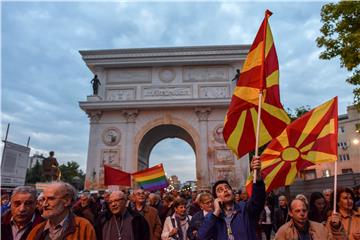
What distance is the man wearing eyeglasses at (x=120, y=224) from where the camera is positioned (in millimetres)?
4383

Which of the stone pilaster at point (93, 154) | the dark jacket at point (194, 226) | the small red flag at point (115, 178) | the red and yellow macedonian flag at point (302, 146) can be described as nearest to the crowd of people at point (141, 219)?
the red and yellow macedonian flag at point (302, 146)

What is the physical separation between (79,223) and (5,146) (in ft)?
40.5

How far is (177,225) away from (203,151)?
67.0 feet

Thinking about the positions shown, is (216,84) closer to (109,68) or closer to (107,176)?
(109,68)

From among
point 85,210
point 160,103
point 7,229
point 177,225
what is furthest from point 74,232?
point 160,103

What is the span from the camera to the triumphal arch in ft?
84.8

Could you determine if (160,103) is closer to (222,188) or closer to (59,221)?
(222,188)

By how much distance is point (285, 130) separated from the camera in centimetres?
526

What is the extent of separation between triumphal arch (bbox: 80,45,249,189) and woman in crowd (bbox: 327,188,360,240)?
21091mm

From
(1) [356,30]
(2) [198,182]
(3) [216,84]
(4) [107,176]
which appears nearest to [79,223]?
(4) [107,176]

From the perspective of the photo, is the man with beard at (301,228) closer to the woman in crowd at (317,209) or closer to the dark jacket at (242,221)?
the dark jacket at (242,221)

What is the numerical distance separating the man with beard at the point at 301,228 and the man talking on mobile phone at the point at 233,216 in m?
0.45

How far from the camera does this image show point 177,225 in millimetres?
5652

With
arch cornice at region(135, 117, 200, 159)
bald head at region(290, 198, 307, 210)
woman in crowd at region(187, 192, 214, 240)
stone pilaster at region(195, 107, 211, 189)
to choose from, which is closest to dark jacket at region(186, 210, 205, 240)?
woman in crowd at region(187, 192, 214, 240)
